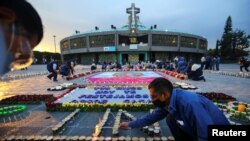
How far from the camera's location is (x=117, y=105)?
7.41 meters

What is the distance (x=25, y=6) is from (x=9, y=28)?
17 cm

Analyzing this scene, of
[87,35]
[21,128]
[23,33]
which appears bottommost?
[21,128]

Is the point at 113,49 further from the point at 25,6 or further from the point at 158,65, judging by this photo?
the point at 25,6

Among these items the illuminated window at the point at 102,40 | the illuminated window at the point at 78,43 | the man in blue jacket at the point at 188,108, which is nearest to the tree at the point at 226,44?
the illuminated window at the point at 102,40

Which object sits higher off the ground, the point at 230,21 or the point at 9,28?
the point at 230,21

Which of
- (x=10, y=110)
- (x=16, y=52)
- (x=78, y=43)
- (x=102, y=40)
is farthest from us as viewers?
(x=78, y=43)

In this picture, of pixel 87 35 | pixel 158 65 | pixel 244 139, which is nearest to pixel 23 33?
pixel 244 139

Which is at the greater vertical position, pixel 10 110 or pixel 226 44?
pixel 226 44

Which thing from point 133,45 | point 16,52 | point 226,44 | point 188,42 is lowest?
point 16,52

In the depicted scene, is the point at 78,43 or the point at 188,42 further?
the point at 78,43

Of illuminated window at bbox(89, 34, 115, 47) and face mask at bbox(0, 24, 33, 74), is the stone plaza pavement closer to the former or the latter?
face mask at bbox(0, 24, 33, 74)

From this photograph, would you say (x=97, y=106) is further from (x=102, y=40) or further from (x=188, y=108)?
(x=102, y=40)

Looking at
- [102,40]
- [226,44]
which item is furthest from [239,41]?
[102,40]

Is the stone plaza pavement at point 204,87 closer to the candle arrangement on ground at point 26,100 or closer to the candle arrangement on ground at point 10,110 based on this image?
the candle arrangement on ground at point 26,100
